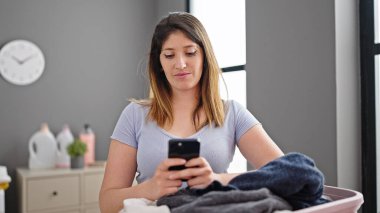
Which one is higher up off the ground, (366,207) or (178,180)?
(178,180)

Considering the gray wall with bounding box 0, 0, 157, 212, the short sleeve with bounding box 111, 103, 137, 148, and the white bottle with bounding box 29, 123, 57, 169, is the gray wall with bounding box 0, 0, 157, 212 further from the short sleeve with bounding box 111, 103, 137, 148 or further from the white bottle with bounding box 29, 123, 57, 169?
the short sleeve with bounding box 111, 103, 137, 148

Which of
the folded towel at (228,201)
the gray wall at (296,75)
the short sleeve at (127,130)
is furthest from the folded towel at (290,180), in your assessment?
the gray wall at (296,75)

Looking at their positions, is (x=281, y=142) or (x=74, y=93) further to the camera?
(x=74, y=93)

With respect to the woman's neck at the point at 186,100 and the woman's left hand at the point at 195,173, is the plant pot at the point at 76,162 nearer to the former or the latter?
A: the woman's neck at the point at 186,100

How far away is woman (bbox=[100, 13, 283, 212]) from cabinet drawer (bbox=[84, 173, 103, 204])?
1.65m

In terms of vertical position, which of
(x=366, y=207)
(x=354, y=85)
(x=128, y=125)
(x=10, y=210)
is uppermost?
(x=354, y=85)

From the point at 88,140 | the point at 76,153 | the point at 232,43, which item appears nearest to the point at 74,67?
the point at 88,140

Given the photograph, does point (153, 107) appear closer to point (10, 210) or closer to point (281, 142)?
point (281, 142)

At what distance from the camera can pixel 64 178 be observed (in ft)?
8.53

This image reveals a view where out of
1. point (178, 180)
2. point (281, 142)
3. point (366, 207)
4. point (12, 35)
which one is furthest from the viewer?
point (12, 35)

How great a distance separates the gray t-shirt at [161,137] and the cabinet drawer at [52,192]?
1.61m

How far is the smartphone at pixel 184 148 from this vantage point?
684 millimetres

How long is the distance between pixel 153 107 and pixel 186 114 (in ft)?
0.34

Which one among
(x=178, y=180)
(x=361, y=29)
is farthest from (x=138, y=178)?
(x=361, y=29)
